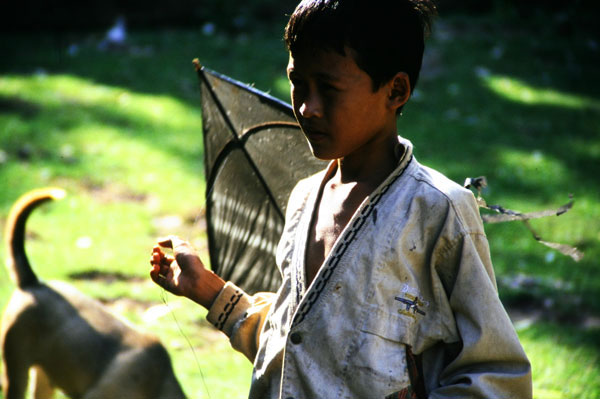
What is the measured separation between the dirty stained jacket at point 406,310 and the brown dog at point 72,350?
1.45 m

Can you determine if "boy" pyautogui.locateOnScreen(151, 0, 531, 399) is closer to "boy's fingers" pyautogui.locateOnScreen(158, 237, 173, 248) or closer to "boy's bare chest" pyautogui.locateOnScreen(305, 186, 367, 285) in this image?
"boy's bare chest" pyautogui.locateOnScreen(305, 186, 367, 285)

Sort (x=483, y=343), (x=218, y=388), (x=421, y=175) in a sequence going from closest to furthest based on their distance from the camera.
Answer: (x=483, y=343)
(x=421, y=175)
(x=218, y=388)

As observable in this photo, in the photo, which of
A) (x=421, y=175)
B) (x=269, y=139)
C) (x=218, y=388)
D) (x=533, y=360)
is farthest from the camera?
(x=533, y=360)

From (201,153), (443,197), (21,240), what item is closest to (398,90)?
(443,197)

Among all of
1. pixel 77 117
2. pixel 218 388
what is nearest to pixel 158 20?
pixel 77 117

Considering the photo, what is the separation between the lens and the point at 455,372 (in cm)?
145

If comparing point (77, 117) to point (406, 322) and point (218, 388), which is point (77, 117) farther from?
point (406, 322)

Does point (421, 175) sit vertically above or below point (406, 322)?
above

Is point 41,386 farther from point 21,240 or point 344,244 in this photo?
point 344,244

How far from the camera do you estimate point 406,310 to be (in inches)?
57.1

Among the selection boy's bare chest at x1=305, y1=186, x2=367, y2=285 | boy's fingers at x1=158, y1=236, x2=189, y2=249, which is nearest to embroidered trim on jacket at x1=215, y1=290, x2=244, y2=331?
boy's fingers at x1=158, y1=236, x2=189, y2=249

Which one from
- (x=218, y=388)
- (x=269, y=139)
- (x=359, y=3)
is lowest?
(x=218, y=388)

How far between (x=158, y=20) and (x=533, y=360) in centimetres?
687

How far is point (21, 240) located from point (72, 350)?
1.76ft
